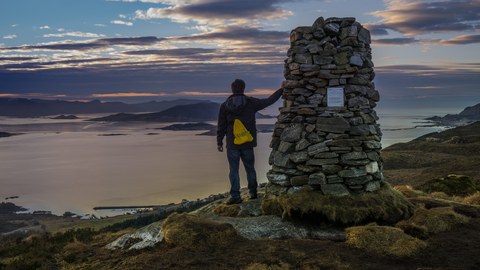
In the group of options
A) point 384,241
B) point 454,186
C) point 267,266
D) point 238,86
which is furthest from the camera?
point 454,186

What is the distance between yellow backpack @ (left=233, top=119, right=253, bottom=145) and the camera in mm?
13047

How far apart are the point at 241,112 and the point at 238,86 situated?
79 cm

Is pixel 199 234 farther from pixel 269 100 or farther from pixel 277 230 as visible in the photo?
pixel 269 100

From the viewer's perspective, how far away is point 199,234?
33.9ft

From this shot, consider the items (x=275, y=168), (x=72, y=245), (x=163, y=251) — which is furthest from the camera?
(x=275, y=168)

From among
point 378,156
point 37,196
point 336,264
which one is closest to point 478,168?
point 378,156

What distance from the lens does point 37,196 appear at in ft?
449

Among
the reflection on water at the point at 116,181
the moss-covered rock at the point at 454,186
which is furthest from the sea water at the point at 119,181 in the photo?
the moss-covered rock at the point at 454,186

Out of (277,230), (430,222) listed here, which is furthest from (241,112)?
(430,222)

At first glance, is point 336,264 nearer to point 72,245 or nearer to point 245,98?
point 245,98

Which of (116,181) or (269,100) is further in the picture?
(116,181)

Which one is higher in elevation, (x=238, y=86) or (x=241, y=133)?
(x=238, y=86)

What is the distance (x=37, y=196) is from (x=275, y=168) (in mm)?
141217

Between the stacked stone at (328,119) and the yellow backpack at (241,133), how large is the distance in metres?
0.99
